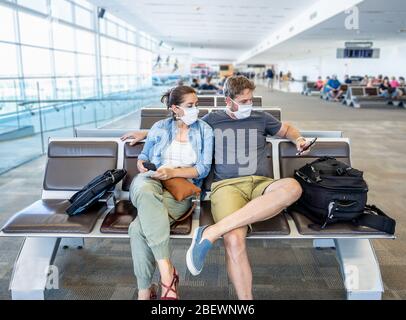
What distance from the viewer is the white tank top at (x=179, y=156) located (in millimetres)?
2475

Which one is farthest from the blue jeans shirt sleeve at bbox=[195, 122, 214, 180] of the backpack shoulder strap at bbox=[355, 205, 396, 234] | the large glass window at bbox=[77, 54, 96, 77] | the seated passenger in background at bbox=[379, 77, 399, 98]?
the seated passenger in background at bbox=[379, 77, 399, 98]

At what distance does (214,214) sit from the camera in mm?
2240

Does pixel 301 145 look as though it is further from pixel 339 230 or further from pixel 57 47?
pixel 57 47

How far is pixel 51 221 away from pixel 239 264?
105 centimetres

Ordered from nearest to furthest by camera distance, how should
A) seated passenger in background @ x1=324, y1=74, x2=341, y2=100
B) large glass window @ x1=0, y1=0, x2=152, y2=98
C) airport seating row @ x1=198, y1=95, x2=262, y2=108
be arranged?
airport seating row @ x1=198, y1=95, x2=262, y2=108, large glass window @ x1=0, y1=0, x2=152, y2=98, seated passenger in background @ x1=324, y1=74, x2=341, y2=100

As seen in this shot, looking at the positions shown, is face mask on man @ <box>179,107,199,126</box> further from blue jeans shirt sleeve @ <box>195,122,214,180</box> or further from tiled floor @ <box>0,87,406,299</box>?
tiled floor @ <box>0,87,406,299</box>

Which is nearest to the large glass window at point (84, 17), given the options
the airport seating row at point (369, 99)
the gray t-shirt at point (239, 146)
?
the airport seating row at point (369, 99)

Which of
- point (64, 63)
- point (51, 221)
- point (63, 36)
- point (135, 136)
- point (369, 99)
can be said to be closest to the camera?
point (51, 221)

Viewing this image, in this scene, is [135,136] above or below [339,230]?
above

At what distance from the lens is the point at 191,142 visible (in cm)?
248

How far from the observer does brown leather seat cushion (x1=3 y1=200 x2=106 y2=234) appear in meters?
2.12

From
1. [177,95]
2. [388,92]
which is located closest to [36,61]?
[177,95]

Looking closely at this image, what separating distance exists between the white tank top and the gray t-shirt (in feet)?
0.56
